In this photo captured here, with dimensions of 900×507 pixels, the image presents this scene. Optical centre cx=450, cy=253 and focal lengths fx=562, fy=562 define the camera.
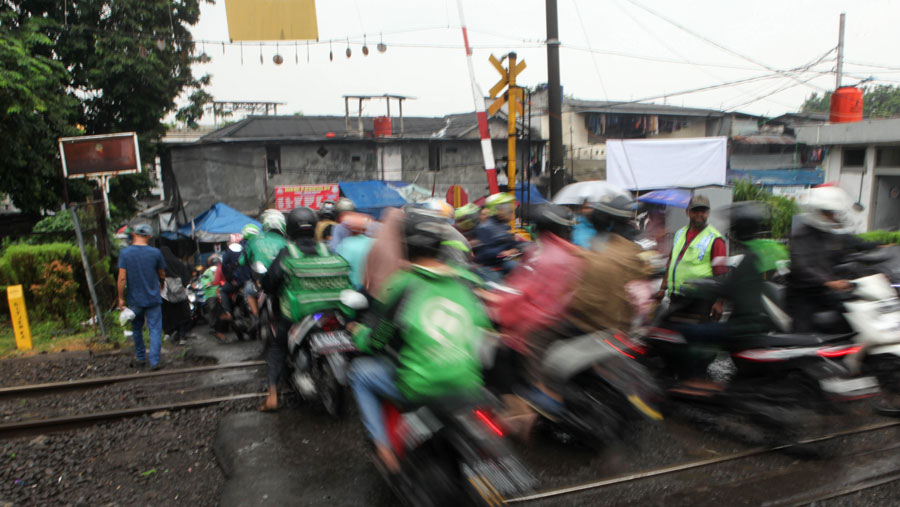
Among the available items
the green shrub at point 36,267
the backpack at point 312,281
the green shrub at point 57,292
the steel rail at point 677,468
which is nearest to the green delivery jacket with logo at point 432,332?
the steel rail at point 677,468

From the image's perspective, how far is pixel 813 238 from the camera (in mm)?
4613

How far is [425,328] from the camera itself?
271cm

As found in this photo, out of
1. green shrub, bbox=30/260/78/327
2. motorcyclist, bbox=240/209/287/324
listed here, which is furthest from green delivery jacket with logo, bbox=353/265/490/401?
green shrub, bbox=30/260/78/327

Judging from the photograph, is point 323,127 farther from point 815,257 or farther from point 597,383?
point 597,383

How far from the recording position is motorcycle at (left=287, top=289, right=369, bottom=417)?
4531 mm

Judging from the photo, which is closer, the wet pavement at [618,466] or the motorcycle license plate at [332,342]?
the wet pavement at [618,466]

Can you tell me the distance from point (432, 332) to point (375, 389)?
0.71 meters

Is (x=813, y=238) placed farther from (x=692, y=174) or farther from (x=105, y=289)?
(x=692, y=174)

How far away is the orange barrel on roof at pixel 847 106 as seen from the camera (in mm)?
16281

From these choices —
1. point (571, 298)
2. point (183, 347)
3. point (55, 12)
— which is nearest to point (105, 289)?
point (183, 347)

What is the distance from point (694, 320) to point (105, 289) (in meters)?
9.28

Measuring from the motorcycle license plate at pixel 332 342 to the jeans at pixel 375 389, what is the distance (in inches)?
44.9

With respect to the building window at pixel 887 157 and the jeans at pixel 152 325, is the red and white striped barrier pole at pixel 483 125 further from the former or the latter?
the building window at pixel 887 157

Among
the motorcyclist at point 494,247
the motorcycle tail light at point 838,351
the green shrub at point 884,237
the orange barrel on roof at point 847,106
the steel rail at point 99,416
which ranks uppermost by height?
the orange barrel on roof at point 847,106
